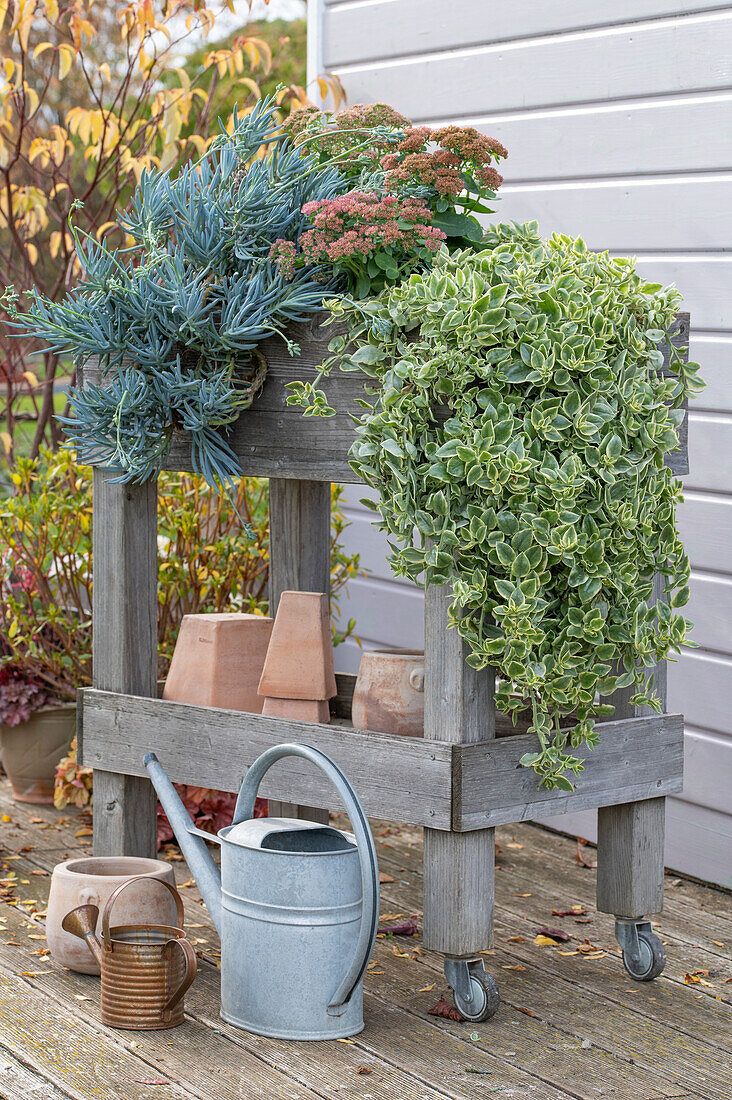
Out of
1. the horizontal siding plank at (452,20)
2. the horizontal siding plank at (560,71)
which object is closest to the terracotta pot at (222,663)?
the horizontal siding plank at (560,71)

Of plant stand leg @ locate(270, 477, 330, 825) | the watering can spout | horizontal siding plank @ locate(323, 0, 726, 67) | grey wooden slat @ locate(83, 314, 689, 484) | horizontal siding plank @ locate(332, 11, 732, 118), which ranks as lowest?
the watering can spout

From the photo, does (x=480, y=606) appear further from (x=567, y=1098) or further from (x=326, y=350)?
(x=567, y=1098)

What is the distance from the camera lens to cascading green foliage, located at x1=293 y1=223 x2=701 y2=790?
2316 millimetres

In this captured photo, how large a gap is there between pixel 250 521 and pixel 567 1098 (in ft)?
7.08

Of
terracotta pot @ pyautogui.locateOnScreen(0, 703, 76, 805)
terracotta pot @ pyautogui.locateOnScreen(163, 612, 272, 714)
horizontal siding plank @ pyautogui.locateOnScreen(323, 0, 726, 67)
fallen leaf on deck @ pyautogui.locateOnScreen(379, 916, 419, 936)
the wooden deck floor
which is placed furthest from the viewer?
terracotta pot @ pyautogui.locateOnScreen(0, 703, 76, 805)

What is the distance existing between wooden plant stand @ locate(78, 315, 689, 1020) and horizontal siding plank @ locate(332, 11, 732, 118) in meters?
1.06

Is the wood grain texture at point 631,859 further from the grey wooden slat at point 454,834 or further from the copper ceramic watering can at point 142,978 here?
the copper ceramic watering can at point 142,978

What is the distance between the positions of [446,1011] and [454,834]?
37 cm

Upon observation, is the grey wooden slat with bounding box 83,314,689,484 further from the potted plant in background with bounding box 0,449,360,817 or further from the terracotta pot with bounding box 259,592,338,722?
the potted plant in background with bounding box 0,449,360,817

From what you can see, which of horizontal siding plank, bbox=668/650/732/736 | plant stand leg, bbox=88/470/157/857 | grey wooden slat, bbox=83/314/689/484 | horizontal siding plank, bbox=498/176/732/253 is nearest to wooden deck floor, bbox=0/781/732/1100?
plant stand leg, bbox=88/470/157/857

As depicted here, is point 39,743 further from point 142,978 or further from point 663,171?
point 663,171

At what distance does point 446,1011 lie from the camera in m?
2.54

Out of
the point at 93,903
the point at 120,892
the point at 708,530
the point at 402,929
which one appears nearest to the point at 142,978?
the point at 120,892

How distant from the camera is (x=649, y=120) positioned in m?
3.51
